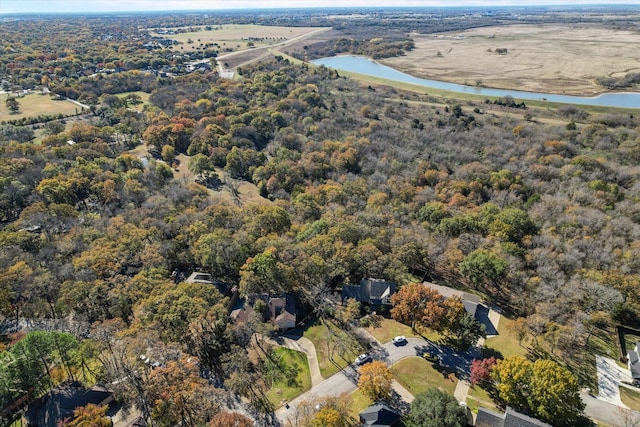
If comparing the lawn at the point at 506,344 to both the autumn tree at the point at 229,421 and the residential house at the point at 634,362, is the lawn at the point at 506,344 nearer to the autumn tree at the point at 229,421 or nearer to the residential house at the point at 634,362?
the residential house at the point at 634,362

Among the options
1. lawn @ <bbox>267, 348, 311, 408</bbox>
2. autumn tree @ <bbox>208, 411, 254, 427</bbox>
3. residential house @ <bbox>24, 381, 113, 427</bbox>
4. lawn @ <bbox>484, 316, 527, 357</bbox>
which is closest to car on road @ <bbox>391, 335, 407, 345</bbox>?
lawn @ <bbox>484, 316, 527, 357</bbox>

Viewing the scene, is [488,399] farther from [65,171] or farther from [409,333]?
[65,171]

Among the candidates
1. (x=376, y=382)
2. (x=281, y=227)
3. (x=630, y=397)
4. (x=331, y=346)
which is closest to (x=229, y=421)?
(x=376, y=382)

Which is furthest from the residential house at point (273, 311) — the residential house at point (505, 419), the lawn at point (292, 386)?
the residential house at point (505, 419)

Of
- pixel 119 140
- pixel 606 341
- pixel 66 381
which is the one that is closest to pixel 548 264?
pixel 606 341

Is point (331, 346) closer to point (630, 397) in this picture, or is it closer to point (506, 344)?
point (506, 344)

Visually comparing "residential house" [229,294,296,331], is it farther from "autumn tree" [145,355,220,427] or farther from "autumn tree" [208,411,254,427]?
"autumn tree" [208,411,254,427]

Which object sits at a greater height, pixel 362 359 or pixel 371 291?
pixel 371 291
